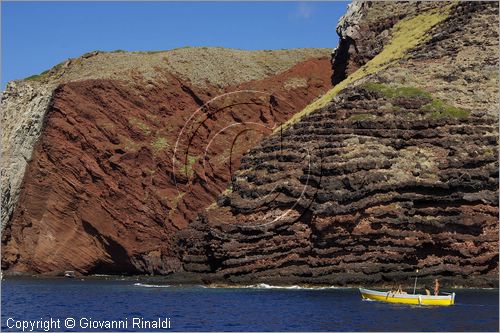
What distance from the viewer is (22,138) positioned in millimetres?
133375

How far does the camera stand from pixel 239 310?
229 feet

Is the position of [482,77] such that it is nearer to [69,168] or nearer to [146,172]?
[146,172]

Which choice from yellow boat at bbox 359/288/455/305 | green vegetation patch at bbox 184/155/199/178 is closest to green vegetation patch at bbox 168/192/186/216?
green vegetation patch at bbox 184/155/199/178

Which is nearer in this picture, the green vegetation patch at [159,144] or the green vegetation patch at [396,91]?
the green vegetation patch at [396,91]

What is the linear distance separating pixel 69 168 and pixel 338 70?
4396cm

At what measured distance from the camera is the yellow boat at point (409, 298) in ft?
240

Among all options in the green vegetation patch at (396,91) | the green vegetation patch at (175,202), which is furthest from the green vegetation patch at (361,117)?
the green vegetation patch at (175,202)

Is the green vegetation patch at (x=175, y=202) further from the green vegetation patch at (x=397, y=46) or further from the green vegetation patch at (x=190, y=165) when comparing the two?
the green vegetation patch at (x=397, y=46)

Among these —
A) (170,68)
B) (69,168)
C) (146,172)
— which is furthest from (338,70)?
(69,168)

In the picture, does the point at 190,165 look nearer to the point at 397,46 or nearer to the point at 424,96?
the point at 397,46

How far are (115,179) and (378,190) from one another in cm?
4519

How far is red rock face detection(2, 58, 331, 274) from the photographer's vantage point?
126 metres

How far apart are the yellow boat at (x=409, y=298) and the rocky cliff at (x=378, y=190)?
1203 cm

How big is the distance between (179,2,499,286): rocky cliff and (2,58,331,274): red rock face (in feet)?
61.8
